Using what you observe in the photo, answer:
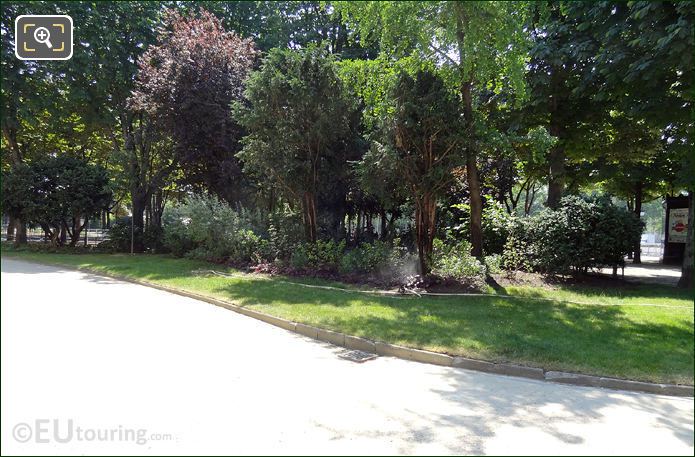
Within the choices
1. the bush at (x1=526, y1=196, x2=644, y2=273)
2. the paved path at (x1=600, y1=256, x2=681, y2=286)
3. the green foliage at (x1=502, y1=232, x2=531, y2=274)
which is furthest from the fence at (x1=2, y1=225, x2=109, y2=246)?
the paved path at (x1=600, y1=256, x2=681, y2=286)

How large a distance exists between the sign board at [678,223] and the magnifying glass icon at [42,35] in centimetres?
2164

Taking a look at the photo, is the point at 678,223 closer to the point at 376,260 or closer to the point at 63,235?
the point at 376,260

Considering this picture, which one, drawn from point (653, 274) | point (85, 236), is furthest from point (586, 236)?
point (85, 236)

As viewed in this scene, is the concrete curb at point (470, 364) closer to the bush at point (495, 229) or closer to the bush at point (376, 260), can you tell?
the bush at point (376, 260)

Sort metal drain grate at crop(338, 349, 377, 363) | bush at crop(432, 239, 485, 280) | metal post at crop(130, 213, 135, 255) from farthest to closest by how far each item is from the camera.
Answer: metal post at crop(130, 213, 135, 255)
bush at crop(432, 239, 485, 280)
metal drain grate at crop(338, 349, 377, 363)

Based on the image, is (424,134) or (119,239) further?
(119,239)

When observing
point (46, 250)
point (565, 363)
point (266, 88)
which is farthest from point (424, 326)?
point (46, 250)

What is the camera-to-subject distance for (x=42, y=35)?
339cm

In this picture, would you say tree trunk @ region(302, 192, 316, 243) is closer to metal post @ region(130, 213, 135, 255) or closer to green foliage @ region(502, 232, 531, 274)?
green foliage @ region(502, 232, 531, 274)

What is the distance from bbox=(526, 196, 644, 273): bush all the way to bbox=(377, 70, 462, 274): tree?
3082 millimetres

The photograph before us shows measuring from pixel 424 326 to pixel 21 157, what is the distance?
87.7 feet

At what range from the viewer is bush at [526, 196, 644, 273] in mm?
11312

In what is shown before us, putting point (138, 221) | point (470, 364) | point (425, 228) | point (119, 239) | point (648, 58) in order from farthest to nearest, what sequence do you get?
point (138, 221) → point (119, 239) → point (425, 228) → point (648, 58) → point (470, 364)

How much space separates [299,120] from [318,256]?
13.6ft
